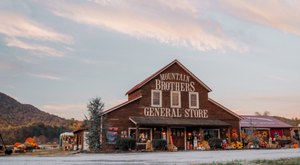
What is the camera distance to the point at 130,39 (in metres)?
27.9

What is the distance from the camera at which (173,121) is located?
3222cm

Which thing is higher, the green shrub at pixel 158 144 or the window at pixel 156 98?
the window at pixel 156 98

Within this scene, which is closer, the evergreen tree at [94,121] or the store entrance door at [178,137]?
the evergreen tree at [94,121]

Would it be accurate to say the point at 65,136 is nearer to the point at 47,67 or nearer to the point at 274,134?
the point at 47,67

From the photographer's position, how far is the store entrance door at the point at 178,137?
33500 mm

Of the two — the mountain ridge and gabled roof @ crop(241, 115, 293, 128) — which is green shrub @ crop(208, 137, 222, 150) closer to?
gabled roof @ crop(241, 115, 293, 128)

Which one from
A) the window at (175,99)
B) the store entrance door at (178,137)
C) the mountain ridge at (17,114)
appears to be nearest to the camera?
the store entrance door at (178,137)

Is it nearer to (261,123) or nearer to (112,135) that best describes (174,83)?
(112,135)

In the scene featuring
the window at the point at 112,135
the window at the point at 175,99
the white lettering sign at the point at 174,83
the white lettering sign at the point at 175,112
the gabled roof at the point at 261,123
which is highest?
the white lettering sign at the point at 174,83

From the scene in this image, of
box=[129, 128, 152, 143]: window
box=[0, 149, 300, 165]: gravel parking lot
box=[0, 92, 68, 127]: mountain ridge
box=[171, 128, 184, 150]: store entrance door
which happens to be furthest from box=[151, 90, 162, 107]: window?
box=[0, 92, 68, 127]: mountain ridge

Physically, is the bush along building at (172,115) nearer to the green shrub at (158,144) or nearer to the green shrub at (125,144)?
the green shrub at (158,144)

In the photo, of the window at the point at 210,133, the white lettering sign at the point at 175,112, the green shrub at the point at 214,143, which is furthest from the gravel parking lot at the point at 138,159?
the window at the point at 210,133

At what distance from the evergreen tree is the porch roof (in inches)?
136

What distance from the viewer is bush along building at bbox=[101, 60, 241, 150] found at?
30969 mm
